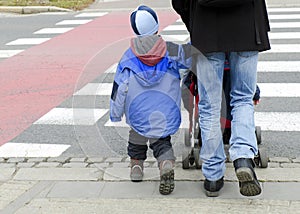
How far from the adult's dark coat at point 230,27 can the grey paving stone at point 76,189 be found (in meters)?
1.34

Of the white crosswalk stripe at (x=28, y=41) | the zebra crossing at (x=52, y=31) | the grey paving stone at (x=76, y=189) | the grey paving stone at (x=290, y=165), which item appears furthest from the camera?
the white crosswalk stripe at (x=28, y=41)

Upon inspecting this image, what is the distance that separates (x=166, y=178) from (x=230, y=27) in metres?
1.18

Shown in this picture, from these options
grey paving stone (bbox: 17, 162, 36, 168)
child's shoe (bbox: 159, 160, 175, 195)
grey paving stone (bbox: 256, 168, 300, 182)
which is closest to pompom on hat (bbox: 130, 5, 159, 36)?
child's shoe (bbox: 159, 160, 175, 195)

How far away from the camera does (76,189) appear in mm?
4664

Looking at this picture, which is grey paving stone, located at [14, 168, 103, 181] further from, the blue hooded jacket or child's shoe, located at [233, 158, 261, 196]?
child's shoe, located at [233, 158, 261, 196]

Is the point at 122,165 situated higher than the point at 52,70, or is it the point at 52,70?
the point at 122,165

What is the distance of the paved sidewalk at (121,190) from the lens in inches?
167

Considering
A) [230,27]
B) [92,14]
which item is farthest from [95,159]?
[92,14]

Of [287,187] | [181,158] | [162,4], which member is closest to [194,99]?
[181,158]

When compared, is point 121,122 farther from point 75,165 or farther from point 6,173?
point 6,173

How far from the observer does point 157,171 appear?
495cm

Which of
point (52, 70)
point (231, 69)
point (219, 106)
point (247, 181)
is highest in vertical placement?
point (231, 69)

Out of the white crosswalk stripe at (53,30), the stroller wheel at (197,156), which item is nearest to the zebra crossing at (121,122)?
the stroller wheel at (197,156)

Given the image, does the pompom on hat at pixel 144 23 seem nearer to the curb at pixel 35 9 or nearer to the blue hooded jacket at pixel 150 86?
the blue hooded jacket at pixel 150 86
